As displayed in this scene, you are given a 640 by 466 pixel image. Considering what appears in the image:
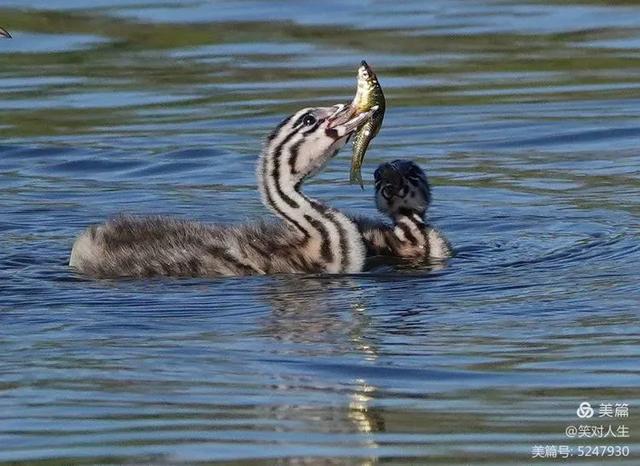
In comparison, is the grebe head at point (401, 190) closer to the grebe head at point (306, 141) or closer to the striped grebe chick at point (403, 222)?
the striped grebe chick at point (403, 222)

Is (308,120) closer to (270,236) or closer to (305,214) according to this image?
(305,214)

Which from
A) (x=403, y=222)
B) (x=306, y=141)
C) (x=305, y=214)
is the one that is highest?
(x=306, y=141)

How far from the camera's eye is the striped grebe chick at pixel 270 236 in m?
11.4

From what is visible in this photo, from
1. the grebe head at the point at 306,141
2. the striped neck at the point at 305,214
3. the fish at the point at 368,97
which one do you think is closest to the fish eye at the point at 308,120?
the grebe head at the point at 306,141

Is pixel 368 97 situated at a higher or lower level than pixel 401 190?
higher

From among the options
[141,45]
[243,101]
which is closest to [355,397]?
[243,101]

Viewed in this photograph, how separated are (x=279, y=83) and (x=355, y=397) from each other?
406 inches

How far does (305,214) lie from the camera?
1160 centimetres

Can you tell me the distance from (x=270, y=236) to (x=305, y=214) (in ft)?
0.80

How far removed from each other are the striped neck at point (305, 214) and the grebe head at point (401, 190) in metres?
0.67

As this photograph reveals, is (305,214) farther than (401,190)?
No

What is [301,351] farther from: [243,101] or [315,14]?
[315,14]

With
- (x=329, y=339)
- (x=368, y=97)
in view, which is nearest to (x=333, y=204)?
(x=368, y=97)

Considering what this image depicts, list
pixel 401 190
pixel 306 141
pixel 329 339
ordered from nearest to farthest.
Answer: pixel 329 339, pixel 306 141, pixel 401 190
